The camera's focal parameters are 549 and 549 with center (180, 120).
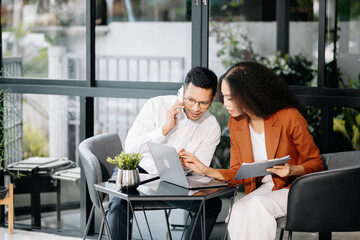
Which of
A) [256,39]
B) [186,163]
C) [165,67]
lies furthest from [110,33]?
[186,163]

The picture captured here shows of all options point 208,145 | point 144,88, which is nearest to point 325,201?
point 208,145

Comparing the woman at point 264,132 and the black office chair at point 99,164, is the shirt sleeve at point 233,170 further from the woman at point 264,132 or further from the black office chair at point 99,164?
the black office chair at point 99,164

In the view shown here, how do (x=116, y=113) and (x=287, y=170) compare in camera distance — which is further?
(x=116, y=113)

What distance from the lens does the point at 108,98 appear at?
13.5 ft

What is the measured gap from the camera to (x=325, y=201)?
2729mm

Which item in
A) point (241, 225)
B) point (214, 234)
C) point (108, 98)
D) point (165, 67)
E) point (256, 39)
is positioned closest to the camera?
point (241, 225)

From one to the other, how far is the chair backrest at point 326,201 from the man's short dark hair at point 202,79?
0.71m

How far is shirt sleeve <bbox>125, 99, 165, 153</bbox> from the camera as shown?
3.14m

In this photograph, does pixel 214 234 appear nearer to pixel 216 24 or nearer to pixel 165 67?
pixel 165 67

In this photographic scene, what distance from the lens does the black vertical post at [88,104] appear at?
396 cm

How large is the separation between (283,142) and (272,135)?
0.07m

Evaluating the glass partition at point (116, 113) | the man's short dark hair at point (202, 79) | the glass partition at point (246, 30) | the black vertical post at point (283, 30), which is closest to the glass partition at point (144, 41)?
the glass partition at point (116, 113)

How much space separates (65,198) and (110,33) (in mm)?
1526

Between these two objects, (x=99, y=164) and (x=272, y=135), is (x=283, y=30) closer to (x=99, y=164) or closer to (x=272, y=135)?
(x=272, y=135)
